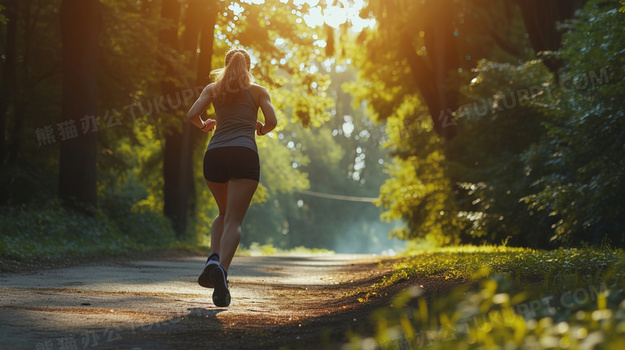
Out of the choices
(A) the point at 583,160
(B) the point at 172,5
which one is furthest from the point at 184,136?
(A) the point at 583,160

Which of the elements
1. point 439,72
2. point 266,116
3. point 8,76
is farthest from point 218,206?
point 439,72

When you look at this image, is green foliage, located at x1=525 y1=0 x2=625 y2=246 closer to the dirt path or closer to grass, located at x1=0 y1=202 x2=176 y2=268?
the dirt path

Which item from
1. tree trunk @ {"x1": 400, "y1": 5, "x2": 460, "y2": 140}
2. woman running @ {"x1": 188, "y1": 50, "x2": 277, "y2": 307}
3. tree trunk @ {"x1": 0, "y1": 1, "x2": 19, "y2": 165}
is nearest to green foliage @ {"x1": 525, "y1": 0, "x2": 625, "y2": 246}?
woman running @ {"x1": 188, "y1": 50, "x2": 277, "y2": 307}

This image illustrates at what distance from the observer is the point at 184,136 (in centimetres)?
2402

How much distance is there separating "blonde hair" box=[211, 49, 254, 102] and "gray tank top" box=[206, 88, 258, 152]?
6cm

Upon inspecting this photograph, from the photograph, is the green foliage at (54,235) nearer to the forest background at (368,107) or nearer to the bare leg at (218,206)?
the forest background at (368,107)

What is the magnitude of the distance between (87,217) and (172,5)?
9036mm

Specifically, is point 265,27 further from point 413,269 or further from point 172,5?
point 413,269

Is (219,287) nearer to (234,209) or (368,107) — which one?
(234,209)

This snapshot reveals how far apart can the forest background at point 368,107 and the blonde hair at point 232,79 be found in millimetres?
5673

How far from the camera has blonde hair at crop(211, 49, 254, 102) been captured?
6715 millimetres

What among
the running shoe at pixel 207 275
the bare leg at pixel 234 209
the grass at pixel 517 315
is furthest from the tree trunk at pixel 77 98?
the running shoe at pixel 207 275

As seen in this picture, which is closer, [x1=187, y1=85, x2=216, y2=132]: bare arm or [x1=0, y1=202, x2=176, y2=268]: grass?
[x1=187, y1=85, x2=216, y2=132]: bare arm

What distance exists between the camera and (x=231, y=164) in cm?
650
